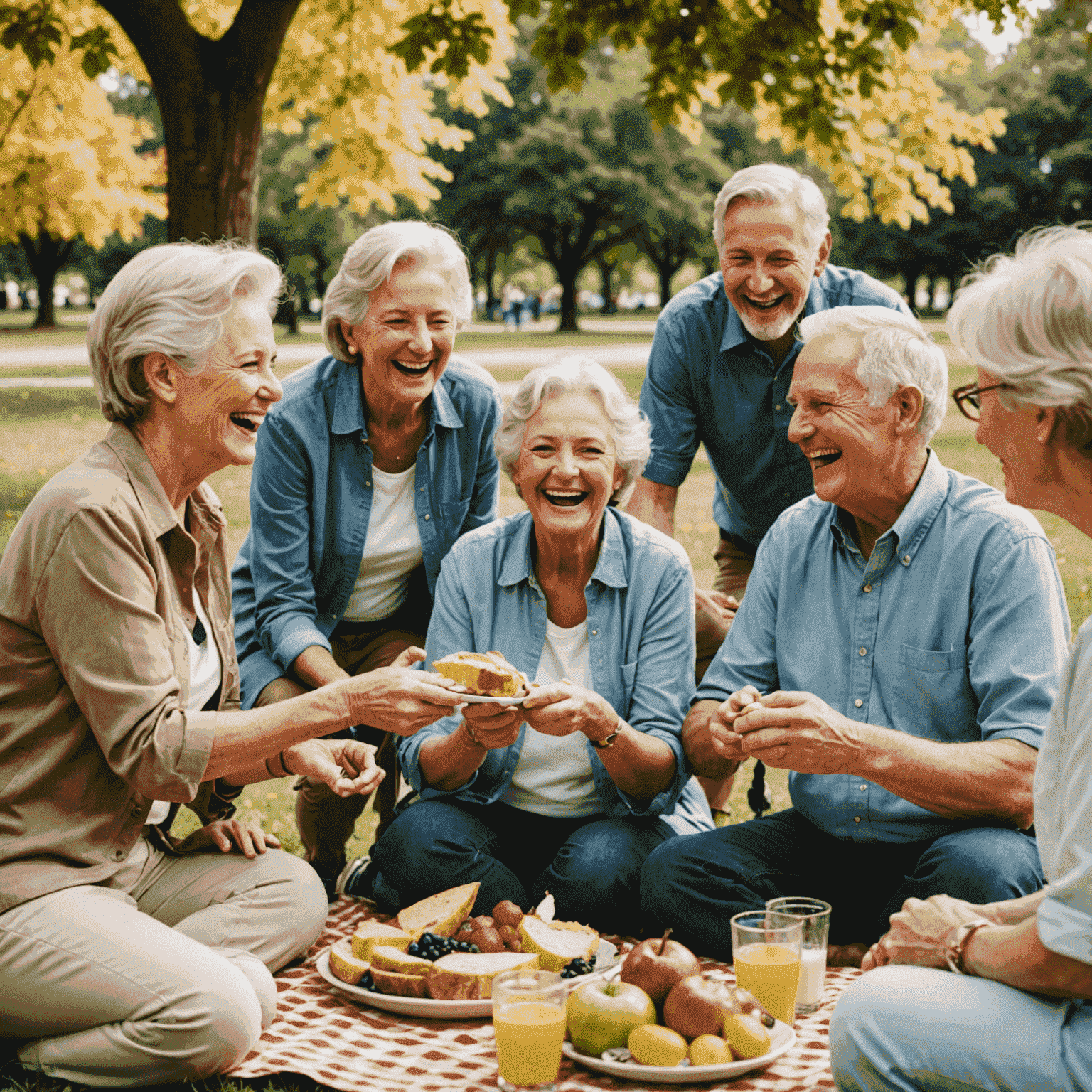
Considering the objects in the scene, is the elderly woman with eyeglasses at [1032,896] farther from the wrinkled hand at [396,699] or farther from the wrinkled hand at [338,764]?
the wrinkled hand at [338,764]

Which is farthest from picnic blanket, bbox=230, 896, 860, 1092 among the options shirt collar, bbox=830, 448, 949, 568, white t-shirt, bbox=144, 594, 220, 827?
shirt collar, bbox=830, 448, 949, 568

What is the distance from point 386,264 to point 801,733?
8.17ft

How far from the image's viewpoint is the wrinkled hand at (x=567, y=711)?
4.04 m

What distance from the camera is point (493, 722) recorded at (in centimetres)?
407

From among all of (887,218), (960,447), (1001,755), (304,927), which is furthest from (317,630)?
(960,447)

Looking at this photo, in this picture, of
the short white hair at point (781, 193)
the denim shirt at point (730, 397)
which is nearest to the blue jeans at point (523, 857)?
the denim shirt at point (730, 397)

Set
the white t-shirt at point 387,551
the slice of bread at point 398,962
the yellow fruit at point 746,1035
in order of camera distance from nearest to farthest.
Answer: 1. the yellow fruit at point 746,1035
2. the slice of bread at point 398,962
3. the white t-shirt at point 387,551

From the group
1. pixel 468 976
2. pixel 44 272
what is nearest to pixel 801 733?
pixel 468 976

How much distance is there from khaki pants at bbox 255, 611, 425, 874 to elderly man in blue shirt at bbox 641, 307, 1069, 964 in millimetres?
1452

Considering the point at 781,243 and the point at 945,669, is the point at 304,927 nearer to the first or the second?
the point at 945,669

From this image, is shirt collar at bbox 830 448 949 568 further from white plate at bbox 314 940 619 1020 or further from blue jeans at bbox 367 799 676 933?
white plate at bbox 314 940 619 1020

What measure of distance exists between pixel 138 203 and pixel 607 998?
18.7 meters

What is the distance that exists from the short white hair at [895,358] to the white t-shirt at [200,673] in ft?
6.93

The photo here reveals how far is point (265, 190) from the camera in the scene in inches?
1806
